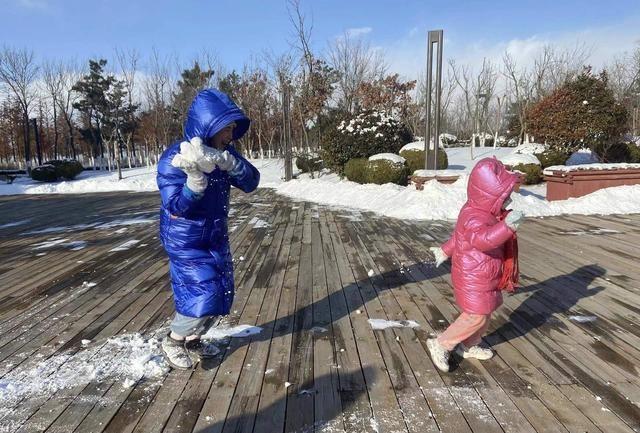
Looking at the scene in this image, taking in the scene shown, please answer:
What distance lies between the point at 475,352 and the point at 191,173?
6.66 feet

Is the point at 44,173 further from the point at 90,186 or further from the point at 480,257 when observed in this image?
the point at 480,257

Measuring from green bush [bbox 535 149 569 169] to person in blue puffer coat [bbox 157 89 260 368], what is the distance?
13.2 metres

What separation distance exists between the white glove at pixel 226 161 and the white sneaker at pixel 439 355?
1.61 metres

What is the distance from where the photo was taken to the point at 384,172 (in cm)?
1216

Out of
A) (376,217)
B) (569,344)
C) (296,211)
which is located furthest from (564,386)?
(296,211)

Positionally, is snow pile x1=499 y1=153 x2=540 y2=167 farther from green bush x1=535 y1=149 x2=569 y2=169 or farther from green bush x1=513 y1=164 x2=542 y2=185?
green bush x1=535 y1=149 x2=569 y2=169

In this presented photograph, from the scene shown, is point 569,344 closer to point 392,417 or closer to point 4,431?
point 392,417

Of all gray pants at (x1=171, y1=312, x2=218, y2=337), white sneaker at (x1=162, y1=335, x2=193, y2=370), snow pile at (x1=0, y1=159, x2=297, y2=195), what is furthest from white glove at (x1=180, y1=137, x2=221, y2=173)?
snow pile at (x1=0, y1=159, x2=297, y2=195)

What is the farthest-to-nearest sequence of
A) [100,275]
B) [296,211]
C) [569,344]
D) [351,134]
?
[351,134], [296,211], [100,275], [569,344]

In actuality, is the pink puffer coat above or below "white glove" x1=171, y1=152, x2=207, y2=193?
below

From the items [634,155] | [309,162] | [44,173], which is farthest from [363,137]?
[44,173]

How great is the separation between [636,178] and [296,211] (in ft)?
24.5

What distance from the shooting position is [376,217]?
327 inches

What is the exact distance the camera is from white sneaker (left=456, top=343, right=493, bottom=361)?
2.59 m
